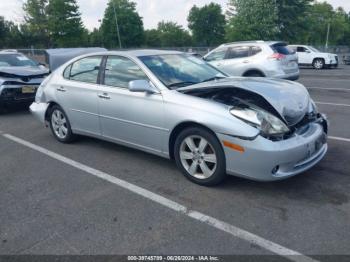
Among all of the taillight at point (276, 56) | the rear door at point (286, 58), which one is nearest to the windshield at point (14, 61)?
the taillight at point (276, 56)

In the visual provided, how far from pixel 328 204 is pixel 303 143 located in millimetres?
645

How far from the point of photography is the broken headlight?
11.4ft

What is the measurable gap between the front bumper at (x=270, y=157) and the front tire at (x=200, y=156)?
0.34 feet

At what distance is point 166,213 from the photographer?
3357 mm

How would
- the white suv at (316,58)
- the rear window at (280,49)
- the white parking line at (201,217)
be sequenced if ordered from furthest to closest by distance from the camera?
the white suv at (316,58) → the rear window at (280,49) → the white parking line at (201,217)

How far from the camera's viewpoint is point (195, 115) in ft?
Result: 12.3

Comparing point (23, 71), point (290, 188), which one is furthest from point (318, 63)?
point (290, 188)

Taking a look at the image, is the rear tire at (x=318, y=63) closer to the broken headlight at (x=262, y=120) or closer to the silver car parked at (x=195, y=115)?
the silver car parked at (x=195, y=115)

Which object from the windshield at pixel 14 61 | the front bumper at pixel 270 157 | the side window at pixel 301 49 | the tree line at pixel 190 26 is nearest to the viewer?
the front bumper at pixel 270 157

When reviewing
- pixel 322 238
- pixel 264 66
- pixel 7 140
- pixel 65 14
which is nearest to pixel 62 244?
pixel 322 238

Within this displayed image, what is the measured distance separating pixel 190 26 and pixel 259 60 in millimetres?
87807

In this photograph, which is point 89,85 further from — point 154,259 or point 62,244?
point 154,259

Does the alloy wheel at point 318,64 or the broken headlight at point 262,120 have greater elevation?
the broken headlight at point 262,120

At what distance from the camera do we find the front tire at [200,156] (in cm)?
368
